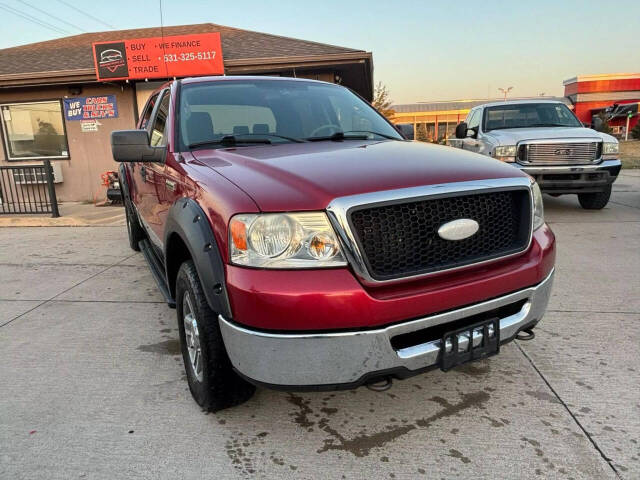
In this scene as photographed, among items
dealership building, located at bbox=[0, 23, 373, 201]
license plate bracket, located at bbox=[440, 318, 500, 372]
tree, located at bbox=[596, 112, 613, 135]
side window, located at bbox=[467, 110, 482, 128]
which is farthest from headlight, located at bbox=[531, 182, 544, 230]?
dealership building, located at bbox=[0, 23, 373, 201]

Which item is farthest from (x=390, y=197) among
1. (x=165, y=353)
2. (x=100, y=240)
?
(x=100, y=240)

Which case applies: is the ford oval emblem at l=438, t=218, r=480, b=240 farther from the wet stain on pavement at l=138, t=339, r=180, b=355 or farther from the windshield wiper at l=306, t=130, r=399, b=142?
the wet stain on pavement at l=138, t=339, r=180, b=355

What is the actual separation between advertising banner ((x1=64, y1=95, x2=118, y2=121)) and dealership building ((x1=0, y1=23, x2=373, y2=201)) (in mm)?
23

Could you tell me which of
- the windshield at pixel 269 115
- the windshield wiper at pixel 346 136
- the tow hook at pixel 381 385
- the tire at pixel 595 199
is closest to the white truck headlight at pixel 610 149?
the tire at pixel 595 199

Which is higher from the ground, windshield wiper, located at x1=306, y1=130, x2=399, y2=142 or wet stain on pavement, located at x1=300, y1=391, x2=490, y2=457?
windshield wiper, located at x1=306, y1=130, x2=399, y2=142

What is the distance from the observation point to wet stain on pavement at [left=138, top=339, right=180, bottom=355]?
9.93 feet

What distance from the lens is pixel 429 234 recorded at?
74.1 inches

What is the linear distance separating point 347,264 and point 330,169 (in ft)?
1.59

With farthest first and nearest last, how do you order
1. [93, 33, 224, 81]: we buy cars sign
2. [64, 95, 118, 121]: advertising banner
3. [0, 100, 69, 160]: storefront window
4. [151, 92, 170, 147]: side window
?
[0, 100, 69, 160]: storefront window
[64, 95, 118, 121]: advertising banner
[93, 33, 224, 81]: we buy cars sign
[151, 92, 170, 147]: side window

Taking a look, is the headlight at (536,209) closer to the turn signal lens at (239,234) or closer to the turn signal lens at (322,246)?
the turn signal lens at (322,246)

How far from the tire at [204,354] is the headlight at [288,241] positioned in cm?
40

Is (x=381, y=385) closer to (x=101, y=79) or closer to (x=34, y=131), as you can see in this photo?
(x=101, y=79)

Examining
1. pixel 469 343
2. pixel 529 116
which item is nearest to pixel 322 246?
pixel 469 343

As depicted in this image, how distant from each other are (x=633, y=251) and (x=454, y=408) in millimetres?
3849
